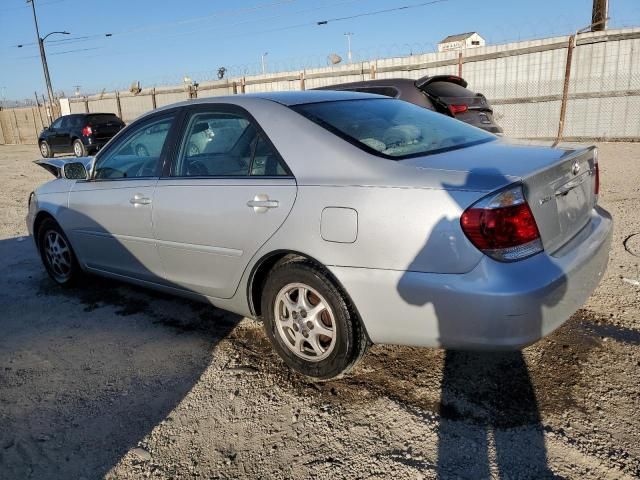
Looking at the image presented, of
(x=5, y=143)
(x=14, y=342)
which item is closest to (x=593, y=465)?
(x=14, y=342)

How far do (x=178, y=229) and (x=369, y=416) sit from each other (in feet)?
5.43

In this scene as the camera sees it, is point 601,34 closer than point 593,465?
No

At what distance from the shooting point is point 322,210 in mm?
2639

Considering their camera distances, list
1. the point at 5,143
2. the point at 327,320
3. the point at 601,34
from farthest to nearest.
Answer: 1. the point at 5,143
2. the point at 601,34
3. the point at 327,320

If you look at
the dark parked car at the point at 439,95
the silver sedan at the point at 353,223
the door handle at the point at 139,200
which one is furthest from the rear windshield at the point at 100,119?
the door handle at the point at 139,200

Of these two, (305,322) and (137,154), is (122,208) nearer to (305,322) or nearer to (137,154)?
(137,154)

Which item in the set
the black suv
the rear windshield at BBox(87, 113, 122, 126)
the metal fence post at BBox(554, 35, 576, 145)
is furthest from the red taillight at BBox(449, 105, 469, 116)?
the rear windshield at BBox(87, 113, 122, 126)

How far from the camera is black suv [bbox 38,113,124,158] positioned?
17.5 metres

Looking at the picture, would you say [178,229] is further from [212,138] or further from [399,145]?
[399,145]

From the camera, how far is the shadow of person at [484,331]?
2.23 meters

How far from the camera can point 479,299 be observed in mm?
2266

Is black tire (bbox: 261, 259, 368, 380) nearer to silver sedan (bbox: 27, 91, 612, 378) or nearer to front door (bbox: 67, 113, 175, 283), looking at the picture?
silver sedan (bbox: 27, 91, 612, 378)

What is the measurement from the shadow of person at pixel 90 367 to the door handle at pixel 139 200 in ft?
1.40

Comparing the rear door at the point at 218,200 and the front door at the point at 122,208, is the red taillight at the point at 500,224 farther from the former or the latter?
the front door at the point at 122,208
